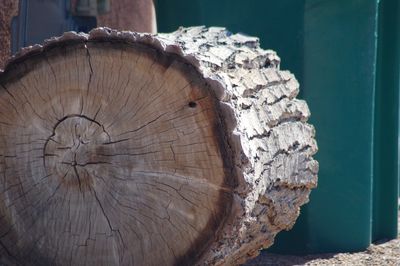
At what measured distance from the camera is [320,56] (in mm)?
4531

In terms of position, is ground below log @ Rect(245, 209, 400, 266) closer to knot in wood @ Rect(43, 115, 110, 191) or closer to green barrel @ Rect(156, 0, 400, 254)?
green barrel @ Rect(156, 0, 400, 254)

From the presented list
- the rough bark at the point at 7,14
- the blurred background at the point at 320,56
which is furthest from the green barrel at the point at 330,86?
the rough bark at the point at 7,14

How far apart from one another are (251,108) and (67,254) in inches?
34.2

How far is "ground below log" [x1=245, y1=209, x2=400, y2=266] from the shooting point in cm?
434

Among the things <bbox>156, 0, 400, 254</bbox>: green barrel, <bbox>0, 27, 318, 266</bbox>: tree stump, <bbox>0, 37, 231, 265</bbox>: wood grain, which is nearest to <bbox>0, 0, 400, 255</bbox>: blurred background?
<bbox>156, 0, 400, 254</bbox>: green barrel

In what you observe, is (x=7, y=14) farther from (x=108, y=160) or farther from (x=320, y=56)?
(x=108, y=160)

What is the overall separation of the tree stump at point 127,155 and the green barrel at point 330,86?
1396 mm

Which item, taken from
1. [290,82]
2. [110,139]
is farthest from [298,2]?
[110,139]

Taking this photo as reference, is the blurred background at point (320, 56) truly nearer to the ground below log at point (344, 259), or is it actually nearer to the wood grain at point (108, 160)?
the ground below log at point (344, 259)

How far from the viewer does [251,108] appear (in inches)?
124

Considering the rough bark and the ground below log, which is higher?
the rough bark

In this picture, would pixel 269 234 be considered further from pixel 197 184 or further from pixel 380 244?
pixel 380 244

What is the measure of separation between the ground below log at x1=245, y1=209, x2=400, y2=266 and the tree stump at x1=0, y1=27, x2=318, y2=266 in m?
1.25

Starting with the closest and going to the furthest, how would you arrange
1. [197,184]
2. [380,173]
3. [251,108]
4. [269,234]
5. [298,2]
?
[197,184] < [251,108] < [269,234] < [298,2] < [380,173]
